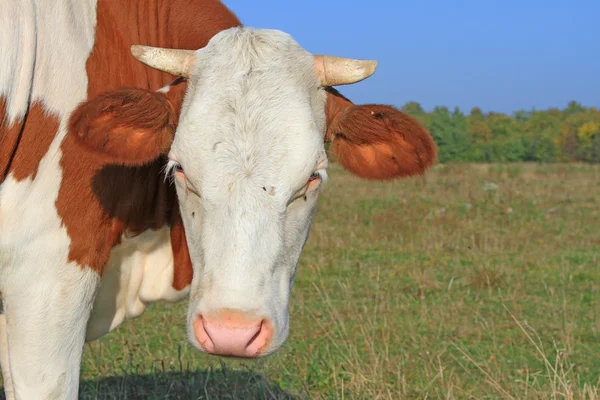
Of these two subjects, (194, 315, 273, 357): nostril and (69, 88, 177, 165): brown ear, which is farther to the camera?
(69, 88, 177, 165): brown ear

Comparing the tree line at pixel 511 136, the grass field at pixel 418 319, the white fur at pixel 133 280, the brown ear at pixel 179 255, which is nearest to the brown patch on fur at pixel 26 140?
the white fur at pixel 133 280

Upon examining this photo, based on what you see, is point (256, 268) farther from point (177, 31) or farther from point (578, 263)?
point (578, 263)

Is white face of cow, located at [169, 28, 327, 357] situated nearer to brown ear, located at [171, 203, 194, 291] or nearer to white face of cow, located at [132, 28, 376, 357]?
white face of cow, located at [132, 28, 376, 357]

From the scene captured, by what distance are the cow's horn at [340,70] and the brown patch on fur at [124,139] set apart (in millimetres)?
578

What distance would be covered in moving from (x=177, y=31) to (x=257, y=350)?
5.99 feet

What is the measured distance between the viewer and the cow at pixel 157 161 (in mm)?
3006

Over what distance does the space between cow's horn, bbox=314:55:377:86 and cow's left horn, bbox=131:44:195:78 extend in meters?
0.53

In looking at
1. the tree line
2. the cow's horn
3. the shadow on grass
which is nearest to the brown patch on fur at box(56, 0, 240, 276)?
the cow's horn

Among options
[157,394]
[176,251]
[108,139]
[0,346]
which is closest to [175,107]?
[108,139]

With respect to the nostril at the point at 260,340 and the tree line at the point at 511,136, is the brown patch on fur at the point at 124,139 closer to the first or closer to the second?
the nostril at the point at 260,340

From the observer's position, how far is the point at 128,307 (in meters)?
4.07

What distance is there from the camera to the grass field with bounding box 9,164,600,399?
17.7 feet

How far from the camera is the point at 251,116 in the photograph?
10.3ft

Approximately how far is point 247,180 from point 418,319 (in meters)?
5.09
